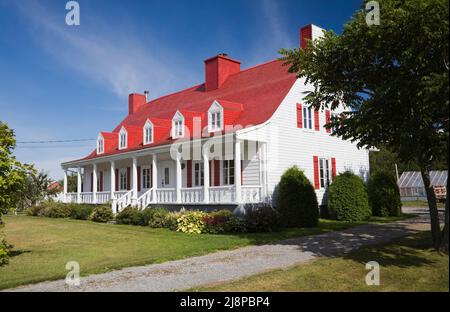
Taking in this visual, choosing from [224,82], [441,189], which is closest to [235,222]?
[224,82]

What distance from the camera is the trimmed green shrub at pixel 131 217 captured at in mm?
19045

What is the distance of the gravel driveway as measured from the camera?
7367 mm

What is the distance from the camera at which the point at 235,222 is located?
15.1 metres

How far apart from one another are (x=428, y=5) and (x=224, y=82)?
18356mm

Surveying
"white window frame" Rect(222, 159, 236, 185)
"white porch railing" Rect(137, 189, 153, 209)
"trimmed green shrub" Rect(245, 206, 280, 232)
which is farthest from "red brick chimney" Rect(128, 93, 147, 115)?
"trimmed green shrub" Rect(245, 206, 280, 232)

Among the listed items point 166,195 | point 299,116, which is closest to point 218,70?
point 299,116

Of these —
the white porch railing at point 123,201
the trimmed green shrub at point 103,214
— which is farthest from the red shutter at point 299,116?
the trimmed green shrub at point 103,214

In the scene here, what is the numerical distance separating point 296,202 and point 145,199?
9.22 m

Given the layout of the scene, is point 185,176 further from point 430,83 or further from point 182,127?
→ point 430,83

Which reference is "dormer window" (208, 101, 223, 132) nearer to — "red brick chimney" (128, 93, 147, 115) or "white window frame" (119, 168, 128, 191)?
"white window frame" (119, 168, 128, 191)

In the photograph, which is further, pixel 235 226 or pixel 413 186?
pixel 413 186

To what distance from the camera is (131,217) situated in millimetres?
19625

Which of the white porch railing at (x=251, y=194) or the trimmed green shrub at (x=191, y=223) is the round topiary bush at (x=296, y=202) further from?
the trimmed green shrub at (x=191, y=223)

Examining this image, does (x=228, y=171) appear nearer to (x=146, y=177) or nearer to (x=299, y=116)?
(x=299, y=116)
